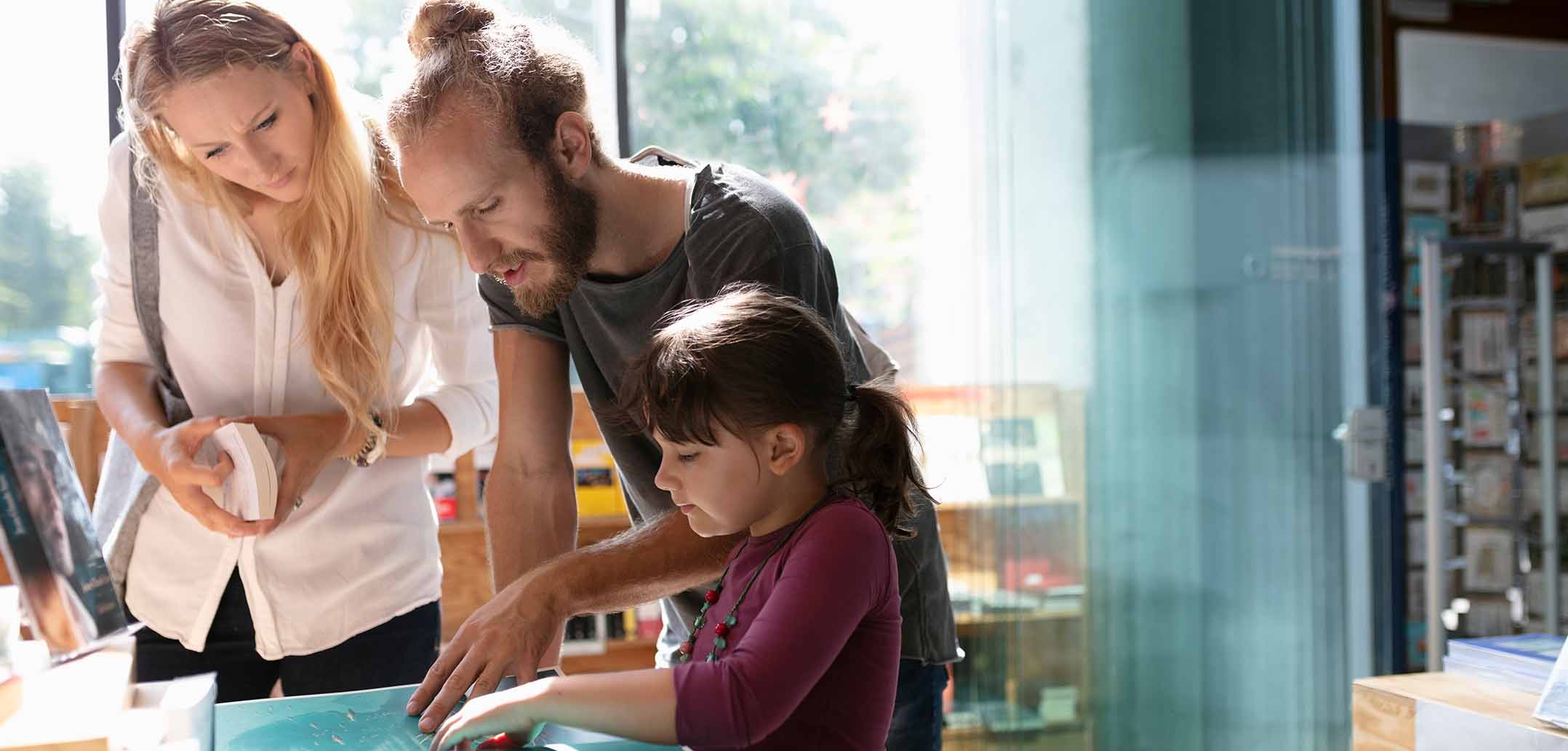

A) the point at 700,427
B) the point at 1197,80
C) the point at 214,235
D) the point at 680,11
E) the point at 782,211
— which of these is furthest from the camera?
the point at 680,11

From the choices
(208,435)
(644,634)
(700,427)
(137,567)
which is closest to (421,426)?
(208,435)

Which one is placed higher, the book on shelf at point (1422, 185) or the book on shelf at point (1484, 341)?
the book on shelf at point (1422, 185)

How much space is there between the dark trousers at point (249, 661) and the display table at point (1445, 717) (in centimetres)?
131

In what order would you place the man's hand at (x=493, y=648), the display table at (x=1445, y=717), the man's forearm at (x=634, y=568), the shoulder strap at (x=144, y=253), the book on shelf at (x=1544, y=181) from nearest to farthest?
the man's hand at (x=493, y=648) → the man's forearm at (x=634, y=568) → the display table at (x=1445, y=717) → the shoulder strap at (x=144, y=253) → the book on shelf at (x=1544, y=181)

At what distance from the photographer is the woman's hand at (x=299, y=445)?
1478 mm

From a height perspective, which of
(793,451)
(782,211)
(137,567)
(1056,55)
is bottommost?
(137,567)

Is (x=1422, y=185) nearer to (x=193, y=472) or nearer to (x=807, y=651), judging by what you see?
(x=807, y=651)

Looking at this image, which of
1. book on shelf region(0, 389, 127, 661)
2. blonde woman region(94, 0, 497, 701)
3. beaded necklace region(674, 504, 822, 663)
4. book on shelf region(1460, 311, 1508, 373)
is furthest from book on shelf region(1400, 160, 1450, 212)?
book on shelf region(0, 389, 127, 661)

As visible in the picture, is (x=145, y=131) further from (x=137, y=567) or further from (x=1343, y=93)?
(x=1343, y=93)

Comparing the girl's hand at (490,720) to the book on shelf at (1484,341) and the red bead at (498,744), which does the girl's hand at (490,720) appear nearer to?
the red bead at (498,744)

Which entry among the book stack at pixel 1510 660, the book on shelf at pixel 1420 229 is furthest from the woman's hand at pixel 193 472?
the book on shelf at pixel 1420 229

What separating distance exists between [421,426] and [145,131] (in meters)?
0.49

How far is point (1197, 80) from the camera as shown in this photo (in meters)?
3.14

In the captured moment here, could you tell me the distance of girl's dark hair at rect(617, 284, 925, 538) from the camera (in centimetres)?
110
